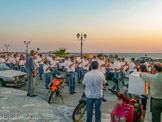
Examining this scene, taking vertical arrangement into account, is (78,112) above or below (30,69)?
below

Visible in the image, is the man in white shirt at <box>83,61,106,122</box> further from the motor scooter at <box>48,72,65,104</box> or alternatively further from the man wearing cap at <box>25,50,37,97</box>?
the man wearing cap at <box>25,50,37,97</box>

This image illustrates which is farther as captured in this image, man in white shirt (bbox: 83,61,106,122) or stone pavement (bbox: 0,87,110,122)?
stone pavement (bbox: 0,87,110,122)

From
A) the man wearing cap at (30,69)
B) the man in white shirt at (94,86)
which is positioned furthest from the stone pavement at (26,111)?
the man in white shirt at (94,86)

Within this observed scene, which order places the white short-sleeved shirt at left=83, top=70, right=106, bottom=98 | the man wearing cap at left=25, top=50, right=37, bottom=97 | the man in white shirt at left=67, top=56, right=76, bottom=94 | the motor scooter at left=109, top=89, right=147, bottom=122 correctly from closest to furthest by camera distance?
the motor scooter at left=109, top=89, right=147, bottom=122 < the white short-sleeved shirt at left=83, top=70, right=106, bottom=98 < the man wearing cap at left=25, top=50, right=37, bottom=97 < the man in white shirt at left=67, top=56, right=76, bottom=94

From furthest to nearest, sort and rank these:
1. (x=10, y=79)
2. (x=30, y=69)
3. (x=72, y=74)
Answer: (x=10, y=79) < (x=72, y=74) < (x=30, y=69)

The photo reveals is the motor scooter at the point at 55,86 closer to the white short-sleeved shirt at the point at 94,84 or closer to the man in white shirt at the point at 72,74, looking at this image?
the man in white shirt at the point at 72,74

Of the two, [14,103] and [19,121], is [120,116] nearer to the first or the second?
[19,121]

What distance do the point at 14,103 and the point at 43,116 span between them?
190 centimetres

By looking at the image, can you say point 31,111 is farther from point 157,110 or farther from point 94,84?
point 157,110

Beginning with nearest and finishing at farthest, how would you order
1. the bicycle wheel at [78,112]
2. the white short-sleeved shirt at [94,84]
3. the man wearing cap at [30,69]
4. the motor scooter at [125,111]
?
the motor scooter at [125,111] → the white short-sleeved shirt at [94,84] → the bicycle wheel at [78,112] → the man wearing cap at [30,69]

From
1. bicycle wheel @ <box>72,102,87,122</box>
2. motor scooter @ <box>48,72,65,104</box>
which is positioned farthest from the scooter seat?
motor scooter @ <box>48,72,65,104</box>

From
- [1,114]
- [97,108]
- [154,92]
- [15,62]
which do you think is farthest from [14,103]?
[15,62]

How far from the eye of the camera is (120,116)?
10.6ft

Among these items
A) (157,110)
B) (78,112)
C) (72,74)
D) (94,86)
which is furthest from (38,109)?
(157,110)
